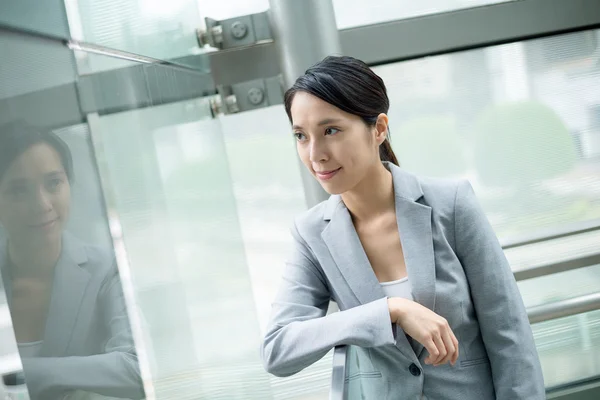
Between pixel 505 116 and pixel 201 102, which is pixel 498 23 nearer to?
pixel 505 116

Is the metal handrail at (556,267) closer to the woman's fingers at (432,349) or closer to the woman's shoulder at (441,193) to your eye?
the woman's shoulder at (441,193)

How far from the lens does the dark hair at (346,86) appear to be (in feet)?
5.53

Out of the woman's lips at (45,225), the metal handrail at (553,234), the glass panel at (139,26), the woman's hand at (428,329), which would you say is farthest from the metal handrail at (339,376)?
the metal handrail at (553,234)

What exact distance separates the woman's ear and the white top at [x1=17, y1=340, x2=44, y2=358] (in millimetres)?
954

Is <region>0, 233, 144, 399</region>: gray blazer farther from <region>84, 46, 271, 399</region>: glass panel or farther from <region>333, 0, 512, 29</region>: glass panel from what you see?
<region>333, 0, 512, 29</region>: glass panel

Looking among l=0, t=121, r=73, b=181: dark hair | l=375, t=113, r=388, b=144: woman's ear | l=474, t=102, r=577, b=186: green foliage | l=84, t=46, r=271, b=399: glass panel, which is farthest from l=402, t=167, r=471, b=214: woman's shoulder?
l=474, t=102, r=577, b=186: green foliage

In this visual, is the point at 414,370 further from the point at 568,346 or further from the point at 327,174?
the point at 568,346

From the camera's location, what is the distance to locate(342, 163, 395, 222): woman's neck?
179 centimetres

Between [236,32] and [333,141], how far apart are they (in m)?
1.18

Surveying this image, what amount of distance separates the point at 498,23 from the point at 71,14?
6.56 ft

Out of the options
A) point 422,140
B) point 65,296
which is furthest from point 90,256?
point 422,140

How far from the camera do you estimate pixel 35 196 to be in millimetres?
1123

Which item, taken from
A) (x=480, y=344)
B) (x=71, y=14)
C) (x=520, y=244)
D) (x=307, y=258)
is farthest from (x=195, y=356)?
(x=520, y=244)

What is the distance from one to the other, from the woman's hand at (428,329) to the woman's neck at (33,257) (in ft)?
2.45
